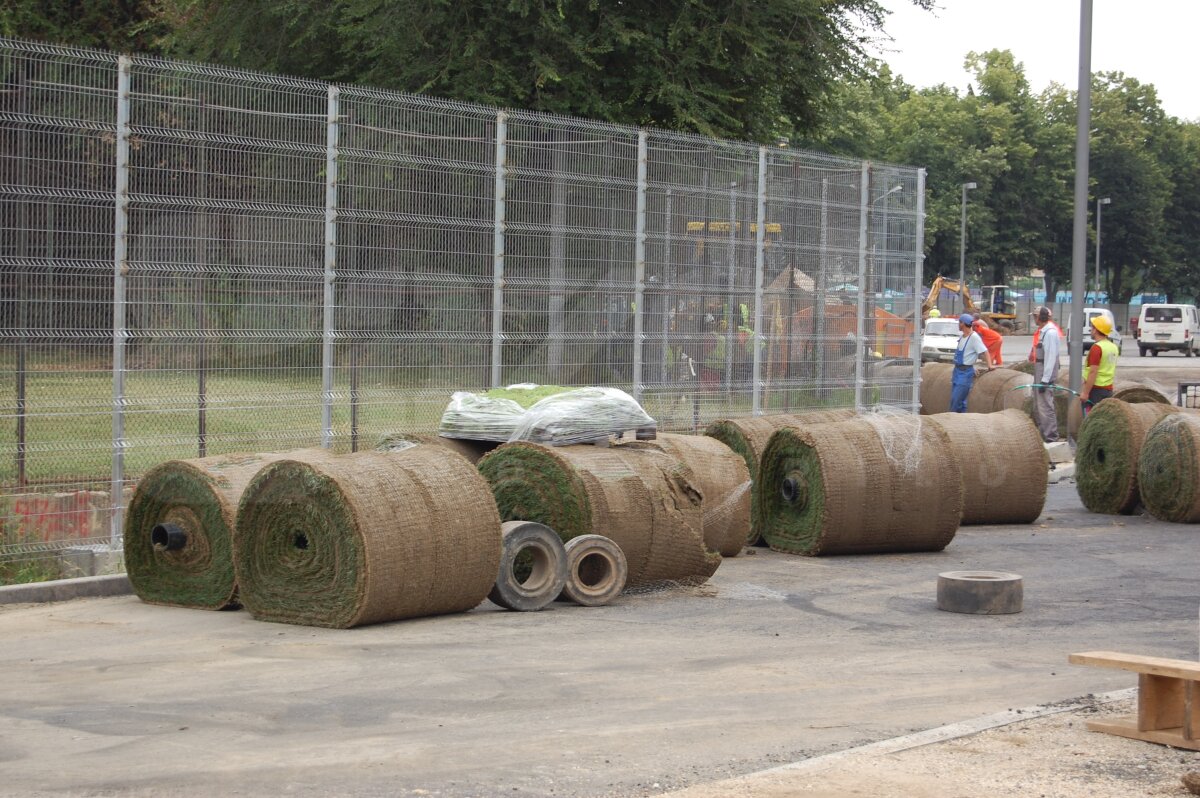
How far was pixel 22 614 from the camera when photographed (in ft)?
32.7

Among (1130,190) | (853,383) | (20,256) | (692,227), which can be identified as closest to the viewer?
(20,256)

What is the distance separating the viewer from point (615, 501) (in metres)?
11.1

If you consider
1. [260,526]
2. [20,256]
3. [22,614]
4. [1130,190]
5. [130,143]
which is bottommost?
[22,614]

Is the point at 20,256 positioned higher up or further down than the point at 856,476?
higher up

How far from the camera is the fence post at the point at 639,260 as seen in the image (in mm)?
16094

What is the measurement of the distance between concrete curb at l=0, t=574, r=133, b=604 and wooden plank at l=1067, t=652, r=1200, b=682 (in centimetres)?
662

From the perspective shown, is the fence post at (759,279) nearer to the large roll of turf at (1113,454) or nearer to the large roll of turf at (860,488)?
the large roll of turf at (1113,454)

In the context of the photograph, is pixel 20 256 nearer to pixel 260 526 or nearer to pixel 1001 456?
pixel 260 526

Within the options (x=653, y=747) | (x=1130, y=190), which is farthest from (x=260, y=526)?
(x=1130, y=190)

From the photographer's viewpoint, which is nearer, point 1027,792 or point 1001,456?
point 1027,792

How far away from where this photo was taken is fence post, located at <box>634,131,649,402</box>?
16.1 metres

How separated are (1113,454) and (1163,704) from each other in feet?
33.9

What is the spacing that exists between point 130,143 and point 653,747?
6.92 m

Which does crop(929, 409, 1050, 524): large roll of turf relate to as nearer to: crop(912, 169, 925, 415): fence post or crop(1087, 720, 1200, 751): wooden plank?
crop(912, 169, 925, 415): fence post
